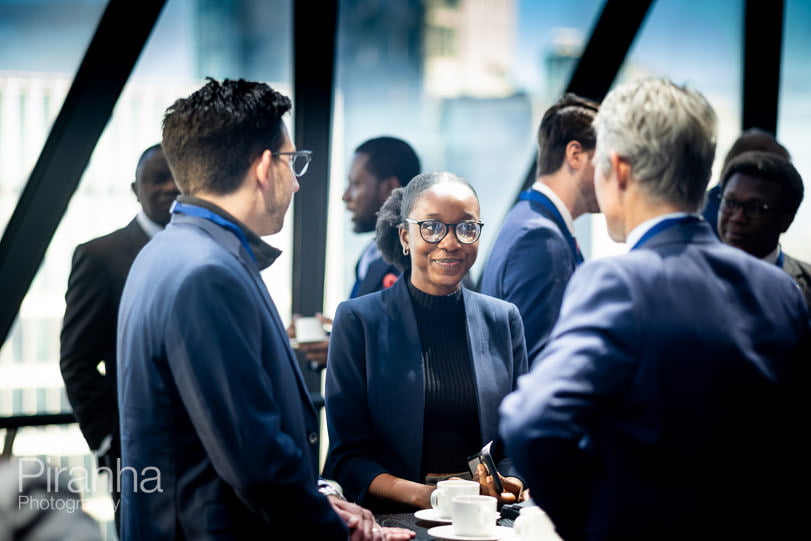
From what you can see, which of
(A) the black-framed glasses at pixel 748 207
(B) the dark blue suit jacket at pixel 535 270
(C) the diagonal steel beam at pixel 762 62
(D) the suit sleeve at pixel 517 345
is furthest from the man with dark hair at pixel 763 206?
(C) the diagonal steel beam at pixel 762 62

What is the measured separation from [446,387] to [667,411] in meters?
0.96

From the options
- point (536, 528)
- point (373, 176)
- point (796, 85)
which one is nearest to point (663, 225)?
point (536, 528)

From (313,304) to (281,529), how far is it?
9.18 ft

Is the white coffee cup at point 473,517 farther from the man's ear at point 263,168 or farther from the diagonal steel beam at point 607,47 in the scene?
the diagonal steel beam at point 607,47

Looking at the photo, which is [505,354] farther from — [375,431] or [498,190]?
[498,190]

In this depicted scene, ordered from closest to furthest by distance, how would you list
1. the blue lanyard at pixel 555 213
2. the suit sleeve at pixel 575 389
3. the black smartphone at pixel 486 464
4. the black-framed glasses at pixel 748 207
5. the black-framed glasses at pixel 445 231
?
the suit sleeve at pixel 575 389, the black smartphone at pixel 486 464, the black-framed glasses at pixel 445 231, the blue lanyard at pixel 555 213, the black-framed glasses at pixel 748 207

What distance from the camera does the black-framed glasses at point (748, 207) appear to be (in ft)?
10.2

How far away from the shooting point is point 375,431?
2.12m

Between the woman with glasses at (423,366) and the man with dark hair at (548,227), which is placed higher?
the man with dark hair at (548,227)

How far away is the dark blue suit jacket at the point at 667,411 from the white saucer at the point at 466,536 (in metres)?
0.38

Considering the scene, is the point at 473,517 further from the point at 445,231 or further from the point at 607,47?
the point at 607,47

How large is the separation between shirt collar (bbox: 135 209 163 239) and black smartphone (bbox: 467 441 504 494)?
1.43 m

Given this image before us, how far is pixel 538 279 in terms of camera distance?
8.00 feet

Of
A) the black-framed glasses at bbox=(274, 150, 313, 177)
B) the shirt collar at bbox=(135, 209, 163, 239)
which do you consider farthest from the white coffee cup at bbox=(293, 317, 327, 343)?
the black-framed glasses at bbox=(274, 150, 313, 177)
